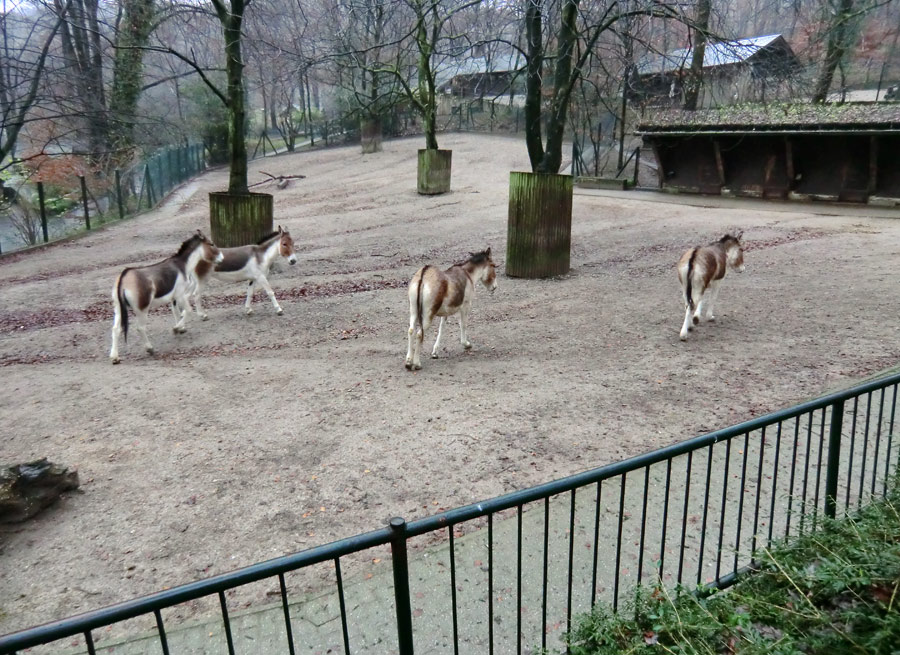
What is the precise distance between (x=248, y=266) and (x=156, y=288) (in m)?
2.01

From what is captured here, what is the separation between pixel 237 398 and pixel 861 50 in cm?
3963

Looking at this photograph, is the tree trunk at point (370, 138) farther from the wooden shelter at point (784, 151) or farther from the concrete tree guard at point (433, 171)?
the wooden shelter at point (784, 151)

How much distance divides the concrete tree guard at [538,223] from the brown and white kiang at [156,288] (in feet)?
18.4

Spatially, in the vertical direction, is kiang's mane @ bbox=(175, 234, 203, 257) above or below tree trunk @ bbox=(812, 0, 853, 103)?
below

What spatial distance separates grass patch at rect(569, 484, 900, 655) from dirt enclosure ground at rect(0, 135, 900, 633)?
7.43ft

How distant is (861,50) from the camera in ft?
114

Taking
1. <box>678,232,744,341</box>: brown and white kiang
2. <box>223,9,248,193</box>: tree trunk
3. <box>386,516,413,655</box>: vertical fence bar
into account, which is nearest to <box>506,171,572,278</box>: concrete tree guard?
<box>678,232,744,341</box>: brown and white kiang

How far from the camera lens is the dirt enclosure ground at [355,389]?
4.93m

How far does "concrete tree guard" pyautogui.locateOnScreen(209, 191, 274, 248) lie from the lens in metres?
14.3

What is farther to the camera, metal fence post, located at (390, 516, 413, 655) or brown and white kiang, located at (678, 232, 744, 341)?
brown and white kiang, located at (678, 232, 744, 341)

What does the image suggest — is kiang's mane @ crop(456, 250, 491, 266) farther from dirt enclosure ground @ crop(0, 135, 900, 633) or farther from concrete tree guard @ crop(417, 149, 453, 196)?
concrete tree guard @ crop(417, 149, 453, 196)

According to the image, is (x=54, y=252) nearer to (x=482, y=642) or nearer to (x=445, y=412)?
(x=445, y=412)

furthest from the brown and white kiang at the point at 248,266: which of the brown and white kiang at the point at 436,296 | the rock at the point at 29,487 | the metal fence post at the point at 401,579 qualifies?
the metal fence post at the point at 401,579

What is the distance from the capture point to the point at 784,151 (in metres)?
21.2
